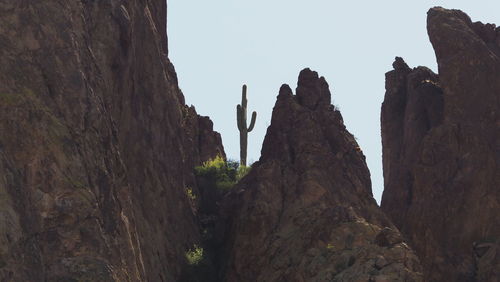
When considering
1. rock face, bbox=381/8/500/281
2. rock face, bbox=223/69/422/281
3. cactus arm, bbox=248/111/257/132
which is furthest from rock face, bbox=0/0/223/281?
cactus arm, bbox=248/111/257/132

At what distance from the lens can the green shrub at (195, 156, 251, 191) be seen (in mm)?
58469

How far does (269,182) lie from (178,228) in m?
4.84

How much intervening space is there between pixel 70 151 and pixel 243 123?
32.8 metres

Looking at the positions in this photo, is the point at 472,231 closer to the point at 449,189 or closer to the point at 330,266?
the point at 449,189

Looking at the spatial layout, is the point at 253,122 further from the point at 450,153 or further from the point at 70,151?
the point at 70,151

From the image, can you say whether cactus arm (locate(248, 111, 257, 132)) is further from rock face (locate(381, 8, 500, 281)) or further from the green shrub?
rock face (locate(381, 8, 500, 281))

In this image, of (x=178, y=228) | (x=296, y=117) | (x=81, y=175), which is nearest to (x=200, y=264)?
(x=178, y=228)

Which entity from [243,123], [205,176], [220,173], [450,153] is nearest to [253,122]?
[243,123]

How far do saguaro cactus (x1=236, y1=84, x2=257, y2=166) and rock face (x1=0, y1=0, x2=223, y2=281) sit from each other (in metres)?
20.1

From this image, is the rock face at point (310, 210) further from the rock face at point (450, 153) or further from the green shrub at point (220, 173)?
the rock face at point (450, 153)

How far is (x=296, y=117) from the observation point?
179 ft

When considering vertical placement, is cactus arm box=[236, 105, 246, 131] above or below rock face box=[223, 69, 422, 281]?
above

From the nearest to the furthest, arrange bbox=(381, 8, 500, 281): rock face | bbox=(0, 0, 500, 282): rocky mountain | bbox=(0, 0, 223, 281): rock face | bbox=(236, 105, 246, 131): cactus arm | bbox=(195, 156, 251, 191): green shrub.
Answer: bbox=(0, 0, 223, 281): rock face < bbox=(0, 0, 500, 282): rocky mountain < bbox=(381, 8, 500, 281): rock face < bbox=(195, 156, 251, 191): green shrub < bbox=(236, 105, 246, 131): cactus arm

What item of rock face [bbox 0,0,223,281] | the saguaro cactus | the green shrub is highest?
the saguaro cactus
